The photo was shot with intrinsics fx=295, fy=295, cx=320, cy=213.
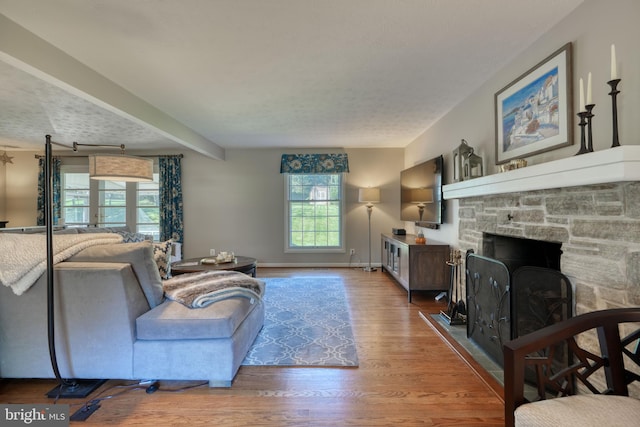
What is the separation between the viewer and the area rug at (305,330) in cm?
228

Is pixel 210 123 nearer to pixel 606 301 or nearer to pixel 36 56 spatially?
pixel 36 56

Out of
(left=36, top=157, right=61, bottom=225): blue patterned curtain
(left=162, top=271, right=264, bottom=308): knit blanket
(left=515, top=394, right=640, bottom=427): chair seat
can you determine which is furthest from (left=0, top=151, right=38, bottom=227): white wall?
(left=515, top=394, right=640, bottom=427): chair seat

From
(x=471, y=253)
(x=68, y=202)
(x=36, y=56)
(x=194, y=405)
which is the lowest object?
(x=194, y=405)

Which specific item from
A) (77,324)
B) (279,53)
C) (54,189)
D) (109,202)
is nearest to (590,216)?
(279,53)

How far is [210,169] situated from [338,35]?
4432 millimetres

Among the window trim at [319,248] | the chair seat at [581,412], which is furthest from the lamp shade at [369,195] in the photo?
the chair seat at [581,412]

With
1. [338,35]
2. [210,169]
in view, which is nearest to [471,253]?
[338,35]

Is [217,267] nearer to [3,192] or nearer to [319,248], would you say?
[319,248]

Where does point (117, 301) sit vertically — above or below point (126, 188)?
below

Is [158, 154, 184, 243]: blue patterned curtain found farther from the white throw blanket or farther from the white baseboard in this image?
the white throw blanket

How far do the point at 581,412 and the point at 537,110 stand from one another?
6.06 feet

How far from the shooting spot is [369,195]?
17.7 ft

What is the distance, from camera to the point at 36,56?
199 centimetres

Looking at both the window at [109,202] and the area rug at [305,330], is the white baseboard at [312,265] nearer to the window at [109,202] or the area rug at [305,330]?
the area rug at [305,330]
